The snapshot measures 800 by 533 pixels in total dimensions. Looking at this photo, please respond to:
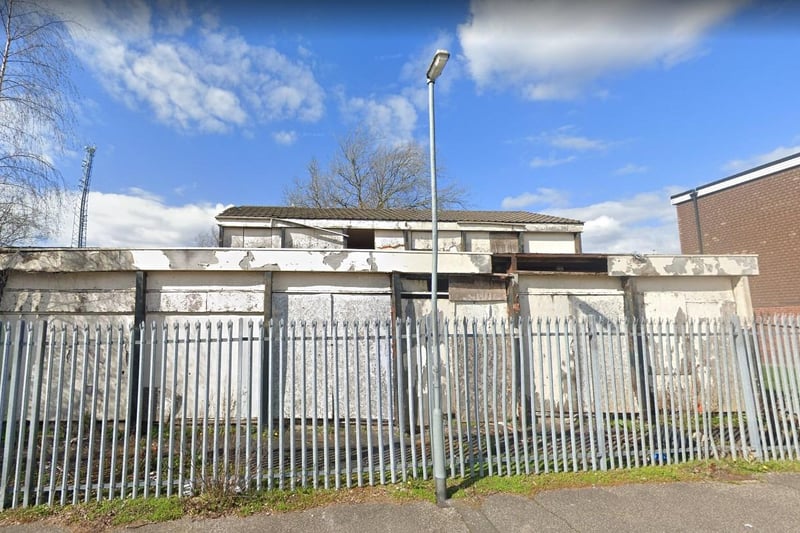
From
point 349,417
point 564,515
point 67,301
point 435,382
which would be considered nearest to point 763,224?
point 564,515

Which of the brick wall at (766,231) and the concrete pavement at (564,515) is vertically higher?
the brick wall at (766,231)

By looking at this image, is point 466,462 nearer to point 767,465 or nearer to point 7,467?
point 767,465

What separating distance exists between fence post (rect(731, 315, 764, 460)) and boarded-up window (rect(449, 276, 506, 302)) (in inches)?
136

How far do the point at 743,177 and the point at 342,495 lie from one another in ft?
59.3

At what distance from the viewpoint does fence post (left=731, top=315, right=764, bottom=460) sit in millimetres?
5301

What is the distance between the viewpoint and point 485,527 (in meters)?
3.83

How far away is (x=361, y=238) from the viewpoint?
13.1 metres

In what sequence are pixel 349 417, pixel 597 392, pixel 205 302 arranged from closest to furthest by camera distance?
pixel 597 392
pixel 349 417
pixel 205 302

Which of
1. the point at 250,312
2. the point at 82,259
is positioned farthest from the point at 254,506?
the point at 82,259

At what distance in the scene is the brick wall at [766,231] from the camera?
13.0 meters

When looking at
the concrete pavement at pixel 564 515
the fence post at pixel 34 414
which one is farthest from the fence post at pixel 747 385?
the fence post at pixel 34 414

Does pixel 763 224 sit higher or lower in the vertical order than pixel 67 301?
higher

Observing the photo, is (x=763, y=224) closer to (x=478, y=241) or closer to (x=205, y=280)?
(x=478, y=241)

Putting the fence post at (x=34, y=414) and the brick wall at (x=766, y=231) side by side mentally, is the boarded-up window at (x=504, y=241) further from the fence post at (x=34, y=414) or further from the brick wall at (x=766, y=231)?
the fence post at (x=34, y=414)
